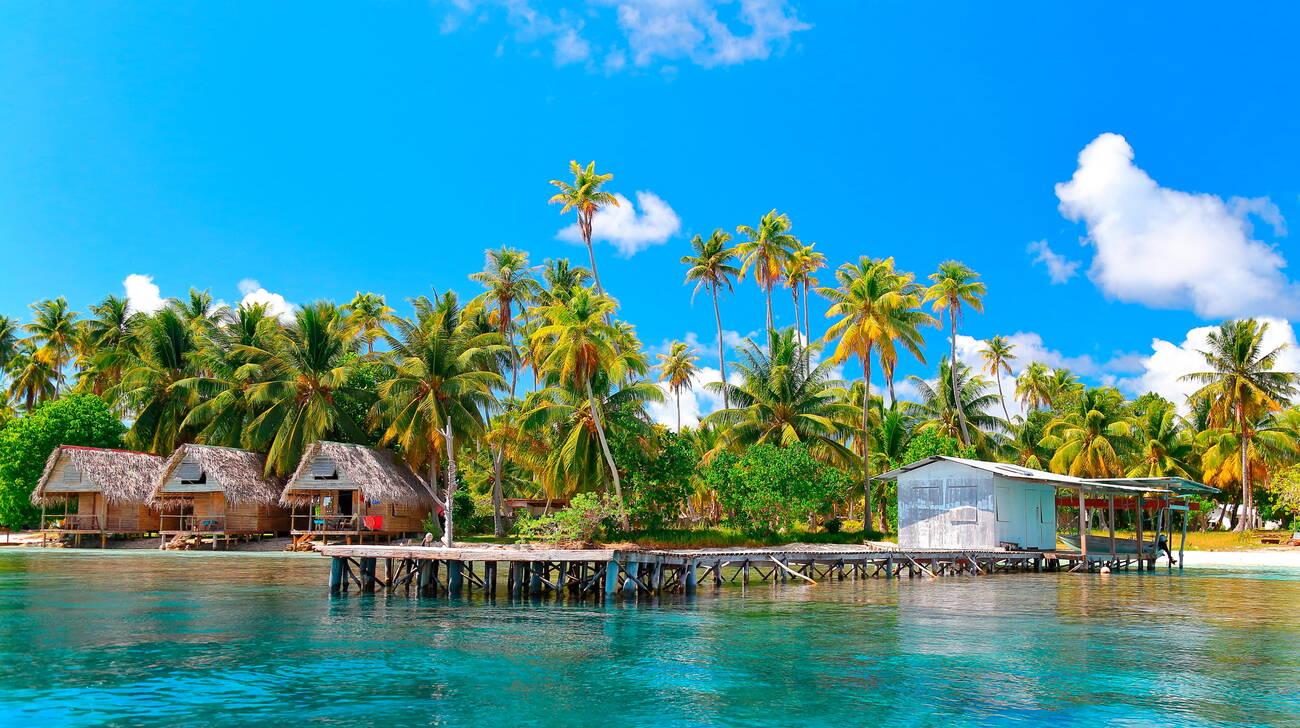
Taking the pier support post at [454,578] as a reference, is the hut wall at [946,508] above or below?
above

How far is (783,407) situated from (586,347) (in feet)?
40.6

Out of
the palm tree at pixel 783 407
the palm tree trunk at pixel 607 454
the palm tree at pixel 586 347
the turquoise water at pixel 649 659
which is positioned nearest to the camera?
the turquoise water at pixel 649 659

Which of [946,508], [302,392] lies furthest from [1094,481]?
[302,392]

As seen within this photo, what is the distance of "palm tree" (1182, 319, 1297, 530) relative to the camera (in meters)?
50.2

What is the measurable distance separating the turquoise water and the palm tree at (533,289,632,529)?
10.5 metres

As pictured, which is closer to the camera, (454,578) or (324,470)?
(454,578)

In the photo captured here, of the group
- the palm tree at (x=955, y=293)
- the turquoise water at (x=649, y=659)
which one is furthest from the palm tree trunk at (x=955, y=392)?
the turquoise water at (x=649, y=659)

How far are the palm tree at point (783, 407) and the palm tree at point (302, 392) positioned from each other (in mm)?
18920

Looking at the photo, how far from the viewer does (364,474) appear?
4591 centimetres

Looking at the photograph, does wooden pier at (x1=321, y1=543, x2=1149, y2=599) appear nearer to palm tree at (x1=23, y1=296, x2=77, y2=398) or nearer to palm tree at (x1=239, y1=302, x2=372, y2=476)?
palm tree at (x1=239, y1=302, x2=372, y2=476)

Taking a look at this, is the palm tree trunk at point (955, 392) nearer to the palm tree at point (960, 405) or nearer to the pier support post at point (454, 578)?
the palm tree at point (960, 405)

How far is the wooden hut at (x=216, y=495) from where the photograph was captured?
154 ft

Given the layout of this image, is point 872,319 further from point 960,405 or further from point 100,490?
point 100,490

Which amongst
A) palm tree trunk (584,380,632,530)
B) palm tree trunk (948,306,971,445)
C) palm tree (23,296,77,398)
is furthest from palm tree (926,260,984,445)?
palm tree (23,296,77,398)
